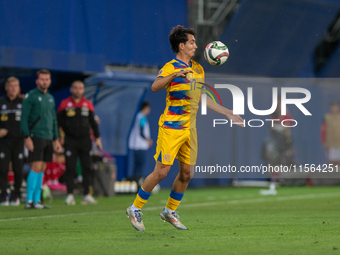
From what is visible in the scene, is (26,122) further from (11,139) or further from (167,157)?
(167,157)

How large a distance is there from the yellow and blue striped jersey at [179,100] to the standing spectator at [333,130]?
30.8ft

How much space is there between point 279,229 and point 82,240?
2.33 metres

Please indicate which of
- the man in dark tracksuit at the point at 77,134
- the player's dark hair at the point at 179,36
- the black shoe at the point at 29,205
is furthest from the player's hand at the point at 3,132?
the player's dark hair at the point at 179,36

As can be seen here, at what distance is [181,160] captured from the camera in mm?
7043

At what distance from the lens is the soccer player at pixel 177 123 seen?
269 inches

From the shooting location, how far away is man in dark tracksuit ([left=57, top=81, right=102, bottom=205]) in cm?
1220

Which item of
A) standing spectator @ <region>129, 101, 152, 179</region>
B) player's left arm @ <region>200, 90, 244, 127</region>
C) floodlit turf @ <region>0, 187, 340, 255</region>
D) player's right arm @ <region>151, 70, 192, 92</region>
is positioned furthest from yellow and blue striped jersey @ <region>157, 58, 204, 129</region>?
standing spectator @ <region>129, 101, 152, 179</region>

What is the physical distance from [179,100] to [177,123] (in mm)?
276

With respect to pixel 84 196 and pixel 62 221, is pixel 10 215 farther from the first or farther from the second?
pixel 84 196

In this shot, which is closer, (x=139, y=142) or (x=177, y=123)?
(x=177, y=123)

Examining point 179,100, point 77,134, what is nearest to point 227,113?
point 179,100

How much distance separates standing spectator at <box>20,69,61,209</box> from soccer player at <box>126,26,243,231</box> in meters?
4.12

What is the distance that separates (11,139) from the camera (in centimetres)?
1215

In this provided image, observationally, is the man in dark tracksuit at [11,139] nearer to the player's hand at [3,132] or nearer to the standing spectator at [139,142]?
the player's hand at [3,132]
